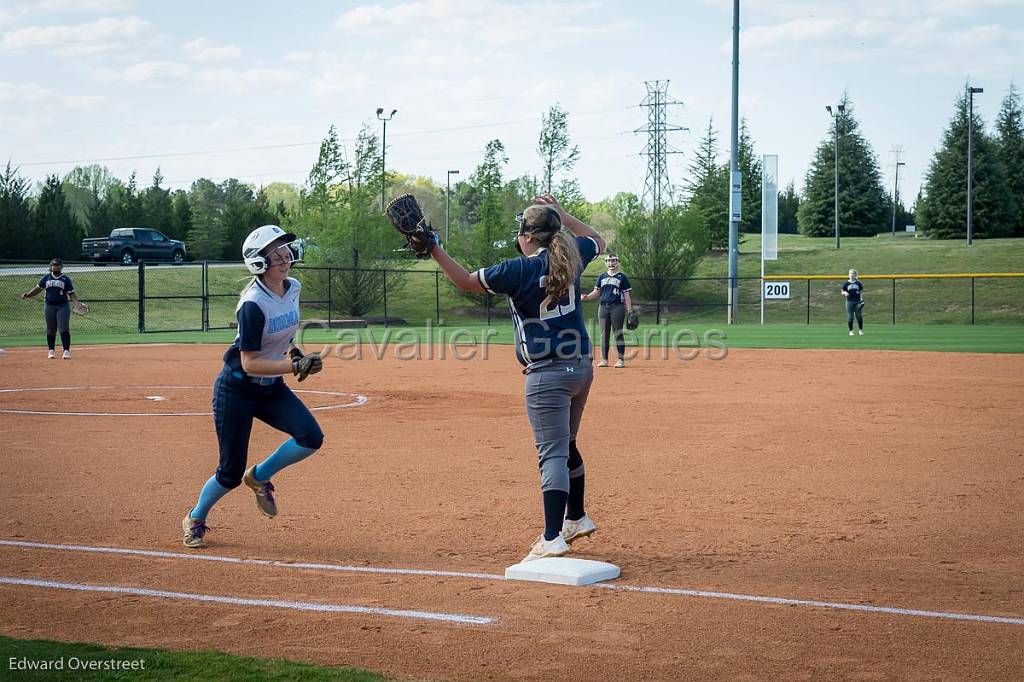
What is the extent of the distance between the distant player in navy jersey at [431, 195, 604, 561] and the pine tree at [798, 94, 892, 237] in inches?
3279

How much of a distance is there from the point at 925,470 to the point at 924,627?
4.81m

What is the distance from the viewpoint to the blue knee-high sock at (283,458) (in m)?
7.19

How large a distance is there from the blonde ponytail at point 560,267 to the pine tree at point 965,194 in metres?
76.4

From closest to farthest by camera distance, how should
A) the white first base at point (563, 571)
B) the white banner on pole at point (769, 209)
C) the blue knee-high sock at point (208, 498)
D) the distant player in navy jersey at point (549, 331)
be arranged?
1. the white first base at point (563, 571)
2. the distant player in navy jersey at point (549, 331)
3. the blue knee-high sock at point (208, 498)
4. the white banner on pole at point (769, 209)

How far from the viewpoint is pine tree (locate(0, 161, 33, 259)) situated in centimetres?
5119

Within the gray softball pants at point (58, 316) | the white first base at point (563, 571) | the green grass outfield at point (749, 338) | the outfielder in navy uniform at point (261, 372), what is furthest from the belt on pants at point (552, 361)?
the green grass outfield at point (749, 338)

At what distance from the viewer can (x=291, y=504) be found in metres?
8.44

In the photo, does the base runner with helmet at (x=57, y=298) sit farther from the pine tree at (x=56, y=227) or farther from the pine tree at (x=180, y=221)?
the pine tree at (x=180, y=221)

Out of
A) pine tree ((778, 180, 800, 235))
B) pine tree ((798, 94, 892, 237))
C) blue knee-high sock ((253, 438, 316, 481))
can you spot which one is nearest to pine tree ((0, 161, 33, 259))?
blue knee-high sock ((253, 438, 316, 481))

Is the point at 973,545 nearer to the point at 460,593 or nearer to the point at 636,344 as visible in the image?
the point at 460,593

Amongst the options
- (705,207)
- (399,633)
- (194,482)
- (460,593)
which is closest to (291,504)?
(194,482)

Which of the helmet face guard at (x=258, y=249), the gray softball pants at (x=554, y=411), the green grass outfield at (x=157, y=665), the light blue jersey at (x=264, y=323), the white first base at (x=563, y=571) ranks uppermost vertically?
the helmet face guard at (x=258, y=249)

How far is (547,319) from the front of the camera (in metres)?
6.32

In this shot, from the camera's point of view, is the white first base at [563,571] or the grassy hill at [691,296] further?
the grassy hill at [691,296]
